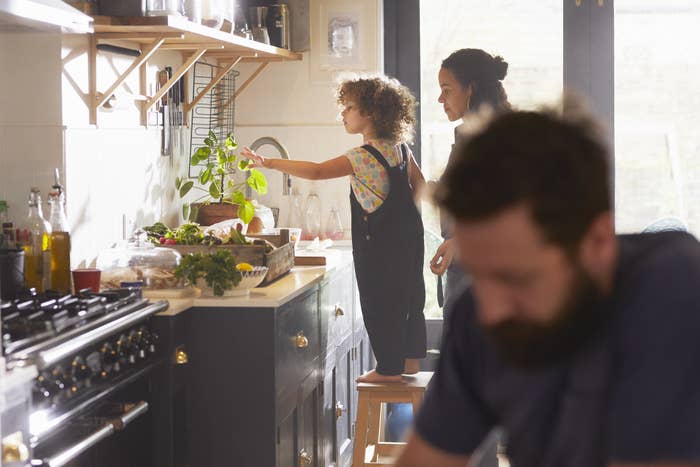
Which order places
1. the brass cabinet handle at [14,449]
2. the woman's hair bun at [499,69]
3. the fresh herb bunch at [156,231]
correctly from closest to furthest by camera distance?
the brass cabinet handle at [14,449] → the fresh herb bunch at [156,231] → the woman's hair bun at [499,69]

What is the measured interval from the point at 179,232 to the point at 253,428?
801 millimetres

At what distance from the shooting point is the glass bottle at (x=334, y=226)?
4.95 metres

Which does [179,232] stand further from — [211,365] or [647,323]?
[647,323]

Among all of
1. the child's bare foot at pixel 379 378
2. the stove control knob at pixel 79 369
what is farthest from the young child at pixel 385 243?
the stove control knob at pixel 79 369

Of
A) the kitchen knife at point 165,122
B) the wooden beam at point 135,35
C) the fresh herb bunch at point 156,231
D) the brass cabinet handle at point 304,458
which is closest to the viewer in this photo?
the wooden beam at point 135,35

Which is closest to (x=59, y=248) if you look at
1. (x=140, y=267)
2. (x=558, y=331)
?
(x=140, y=267)

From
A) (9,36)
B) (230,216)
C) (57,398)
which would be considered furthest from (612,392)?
(230,216)

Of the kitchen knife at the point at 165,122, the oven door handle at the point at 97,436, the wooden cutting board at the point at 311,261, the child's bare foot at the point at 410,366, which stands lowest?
the child's bare foot at the point at 410,366

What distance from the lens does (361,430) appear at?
3.99 m

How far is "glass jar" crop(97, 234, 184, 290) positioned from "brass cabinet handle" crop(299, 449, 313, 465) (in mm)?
779

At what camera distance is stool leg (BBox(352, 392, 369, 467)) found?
397 cm

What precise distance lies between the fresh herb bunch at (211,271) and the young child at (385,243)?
800 mm

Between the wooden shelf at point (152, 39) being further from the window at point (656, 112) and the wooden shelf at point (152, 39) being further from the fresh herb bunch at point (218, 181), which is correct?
the window at point (656, 112)

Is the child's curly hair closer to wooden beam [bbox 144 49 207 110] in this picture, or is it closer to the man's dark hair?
wooden beam [bbox 144 49 207 110]
